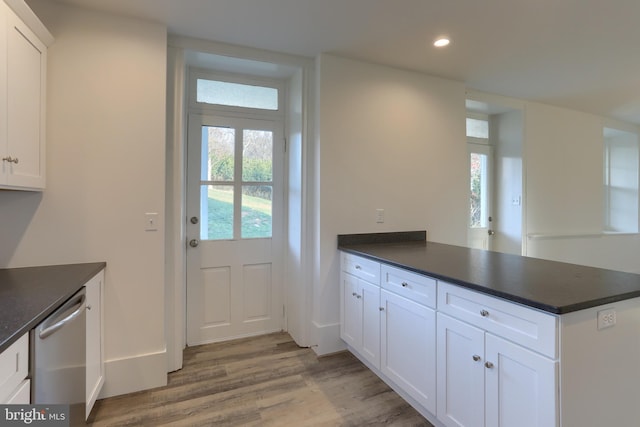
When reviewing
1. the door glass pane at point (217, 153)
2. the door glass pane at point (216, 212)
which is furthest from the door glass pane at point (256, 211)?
the door glass pane at point (217, 153)

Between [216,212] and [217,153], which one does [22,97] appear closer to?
[217,153]

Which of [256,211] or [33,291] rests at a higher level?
[256,211]

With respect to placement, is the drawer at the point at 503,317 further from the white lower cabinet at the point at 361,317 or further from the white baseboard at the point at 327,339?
the white baseboard at the point at 327,339

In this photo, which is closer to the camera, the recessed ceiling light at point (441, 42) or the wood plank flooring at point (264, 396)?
the wood plank flooring at point (264, 396)

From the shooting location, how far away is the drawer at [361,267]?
222 cm

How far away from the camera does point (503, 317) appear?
53.2 inches

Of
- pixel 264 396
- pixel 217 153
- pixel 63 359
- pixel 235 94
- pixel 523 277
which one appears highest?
pixel 235 94

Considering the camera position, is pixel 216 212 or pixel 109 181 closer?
pixel 109 181

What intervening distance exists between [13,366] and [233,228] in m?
1.97

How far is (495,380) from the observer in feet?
4.51

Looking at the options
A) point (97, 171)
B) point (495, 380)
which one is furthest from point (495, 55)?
point (97, 171)

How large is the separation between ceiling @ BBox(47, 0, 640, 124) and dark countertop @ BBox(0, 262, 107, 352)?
1652 millimetres

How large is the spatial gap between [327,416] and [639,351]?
1.58 meters

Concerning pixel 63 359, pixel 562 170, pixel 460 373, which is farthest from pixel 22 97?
pixel 562 170
